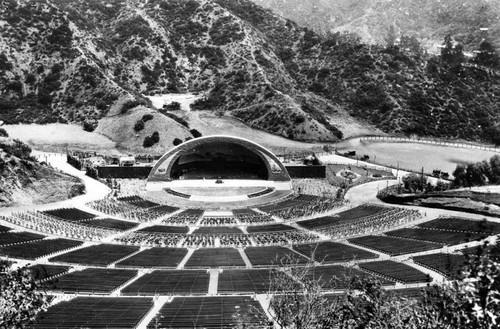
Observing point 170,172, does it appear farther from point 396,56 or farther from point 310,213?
point 396,56

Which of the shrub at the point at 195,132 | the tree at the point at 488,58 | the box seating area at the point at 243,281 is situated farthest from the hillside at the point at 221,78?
the box seating area at the point at 243,281

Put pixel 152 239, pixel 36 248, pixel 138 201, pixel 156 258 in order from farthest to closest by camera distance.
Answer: pixel 138 201
pixel 152 239
pixel 36 248
pixel 156 258

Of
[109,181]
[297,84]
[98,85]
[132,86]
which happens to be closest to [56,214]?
[109,181]

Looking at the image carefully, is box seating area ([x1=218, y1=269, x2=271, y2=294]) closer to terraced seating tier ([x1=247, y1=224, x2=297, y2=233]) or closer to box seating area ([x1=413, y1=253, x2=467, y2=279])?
box seating area ([x1=413, y1=253, x2=467, y2=279])

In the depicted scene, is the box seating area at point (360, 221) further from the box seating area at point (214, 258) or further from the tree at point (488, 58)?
the tree at point (488, 58)

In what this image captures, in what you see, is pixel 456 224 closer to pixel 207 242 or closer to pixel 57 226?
pixel 207 242

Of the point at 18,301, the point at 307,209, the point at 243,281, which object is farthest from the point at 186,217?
the point at 18,301
